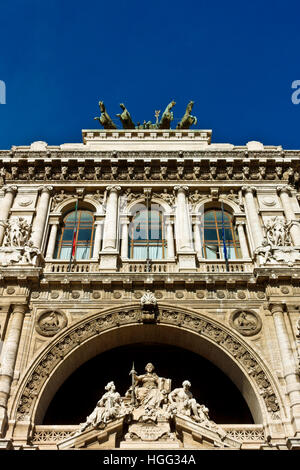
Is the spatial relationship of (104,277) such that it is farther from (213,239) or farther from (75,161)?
(75,161)

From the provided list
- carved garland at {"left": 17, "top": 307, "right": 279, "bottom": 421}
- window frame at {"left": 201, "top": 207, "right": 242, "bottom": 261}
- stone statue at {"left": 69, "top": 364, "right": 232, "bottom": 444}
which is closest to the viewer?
stone statue at {"left": 69, "top": 364, "right": 232, "bottom": 444}

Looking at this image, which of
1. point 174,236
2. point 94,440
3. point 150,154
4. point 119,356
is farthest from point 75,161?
point 94,440

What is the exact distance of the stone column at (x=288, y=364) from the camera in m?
13.1

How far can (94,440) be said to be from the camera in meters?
12.7

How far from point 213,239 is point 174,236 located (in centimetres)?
157

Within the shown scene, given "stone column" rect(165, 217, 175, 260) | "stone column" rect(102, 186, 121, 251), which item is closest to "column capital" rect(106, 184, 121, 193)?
"stone column" rect(102, 186, 121, 251)

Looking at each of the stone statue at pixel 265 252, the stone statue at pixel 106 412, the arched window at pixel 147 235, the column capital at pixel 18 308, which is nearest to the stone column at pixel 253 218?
the stone statue at pixel 265 252

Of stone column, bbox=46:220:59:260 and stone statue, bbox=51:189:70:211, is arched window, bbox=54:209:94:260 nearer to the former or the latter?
stone column, bbox=46:220:59:260

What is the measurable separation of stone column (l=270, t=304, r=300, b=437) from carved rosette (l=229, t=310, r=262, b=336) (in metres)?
0.55

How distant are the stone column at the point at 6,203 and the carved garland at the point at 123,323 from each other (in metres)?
4.95

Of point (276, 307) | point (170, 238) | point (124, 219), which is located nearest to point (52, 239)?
point (124, 219)

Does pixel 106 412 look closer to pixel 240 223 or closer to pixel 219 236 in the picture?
pixel 219 236

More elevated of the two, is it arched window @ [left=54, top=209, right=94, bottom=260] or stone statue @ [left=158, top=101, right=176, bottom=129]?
stone statue @ [left=158, top=101, right=176, bottom=129]

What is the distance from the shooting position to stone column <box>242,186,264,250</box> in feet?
58.5
